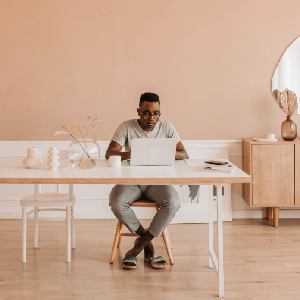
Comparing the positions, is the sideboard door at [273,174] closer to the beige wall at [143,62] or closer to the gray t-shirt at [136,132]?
the beige wall at [143,62]

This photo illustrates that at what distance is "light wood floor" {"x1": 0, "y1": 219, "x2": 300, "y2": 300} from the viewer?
2080 millimetres

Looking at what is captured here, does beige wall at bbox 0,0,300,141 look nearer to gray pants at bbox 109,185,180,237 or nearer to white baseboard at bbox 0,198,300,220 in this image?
white baseboard at bbox 0,198,300,220

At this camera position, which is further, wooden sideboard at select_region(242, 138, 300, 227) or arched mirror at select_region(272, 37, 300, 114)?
arched mirror at select_region(272, 37, 300, 114)

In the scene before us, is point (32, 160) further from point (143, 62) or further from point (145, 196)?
point (143, 62)

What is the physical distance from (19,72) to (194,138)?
6.27 ft

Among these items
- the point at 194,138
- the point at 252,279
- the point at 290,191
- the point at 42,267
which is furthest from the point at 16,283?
the point at 290,191

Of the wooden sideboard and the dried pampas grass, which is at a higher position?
the dried pampas grass

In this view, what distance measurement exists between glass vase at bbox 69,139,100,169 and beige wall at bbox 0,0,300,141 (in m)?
1.34

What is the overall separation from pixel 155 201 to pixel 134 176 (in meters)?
0.57

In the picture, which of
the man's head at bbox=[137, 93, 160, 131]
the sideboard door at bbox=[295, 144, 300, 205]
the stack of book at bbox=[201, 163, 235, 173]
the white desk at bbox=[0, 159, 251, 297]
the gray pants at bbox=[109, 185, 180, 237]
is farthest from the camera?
the sideboard door at bbox=[295, 144, 300, 205]

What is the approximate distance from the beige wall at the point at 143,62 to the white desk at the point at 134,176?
1507 mm

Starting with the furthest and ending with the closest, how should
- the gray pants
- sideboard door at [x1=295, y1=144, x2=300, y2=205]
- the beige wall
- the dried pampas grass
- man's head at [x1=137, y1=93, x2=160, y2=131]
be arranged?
the beige wall < the dried pampas grass < sideboard door at [x1=295, y1=144, x2=300, y2=205] < man's head at [x1=137, y1=93, x2=160, y2=131] < the gray pants

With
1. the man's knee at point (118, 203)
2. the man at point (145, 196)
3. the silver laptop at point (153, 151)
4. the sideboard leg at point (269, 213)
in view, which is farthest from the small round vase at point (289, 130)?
the man's knee at point (118, 203)

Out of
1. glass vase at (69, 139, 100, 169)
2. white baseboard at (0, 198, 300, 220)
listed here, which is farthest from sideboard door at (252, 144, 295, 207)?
glass vase at (69, 139, 100, 169)
